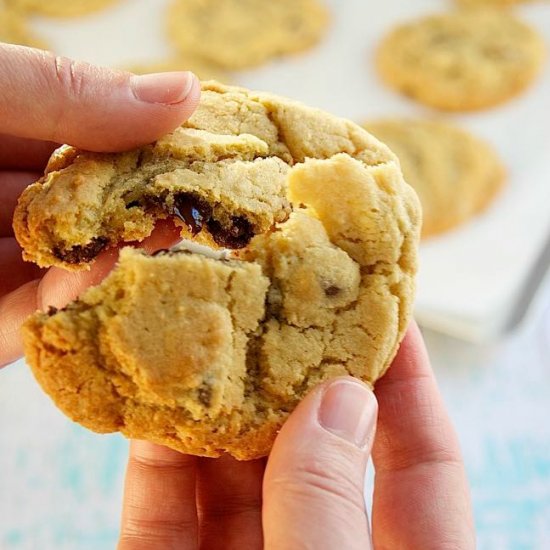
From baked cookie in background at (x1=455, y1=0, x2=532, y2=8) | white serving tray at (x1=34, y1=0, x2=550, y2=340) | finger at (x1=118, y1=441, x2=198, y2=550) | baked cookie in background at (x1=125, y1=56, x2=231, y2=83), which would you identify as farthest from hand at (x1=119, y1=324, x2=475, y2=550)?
baked cookie in background at (x1=455, y1=0, x2=532, y2=8)

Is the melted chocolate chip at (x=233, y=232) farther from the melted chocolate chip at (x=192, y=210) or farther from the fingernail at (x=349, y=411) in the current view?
the fingernail at (x=349, y=411)

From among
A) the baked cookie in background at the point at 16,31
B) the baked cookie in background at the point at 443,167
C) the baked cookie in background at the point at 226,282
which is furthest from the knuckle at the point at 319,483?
the baked cookie in background at the point at 16,31

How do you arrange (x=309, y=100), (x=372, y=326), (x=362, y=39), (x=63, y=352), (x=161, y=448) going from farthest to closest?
1. (x=362, y=39)
2. (x=309, y=100)
3. (x=161, y=448)
4. (x=372, y=326)
5. (x=63, y=352)

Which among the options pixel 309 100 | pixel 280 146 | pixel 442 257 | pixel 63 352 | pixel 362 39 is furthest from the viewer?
pixel 362 39

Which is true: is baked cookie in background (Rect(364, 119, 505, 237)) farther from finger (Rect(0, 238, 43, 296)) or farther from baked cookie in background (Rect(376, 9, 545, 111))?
finger (Rect(0, 238, 43, 296))

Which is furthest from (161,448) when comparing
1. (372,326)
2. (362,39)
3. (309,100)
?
(362,39)

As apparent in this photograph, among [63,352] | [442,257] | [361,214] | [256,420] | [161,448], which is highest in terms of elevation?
[361,214]

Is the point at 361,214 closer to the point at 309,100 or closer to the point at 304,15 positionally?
the point at 309,100

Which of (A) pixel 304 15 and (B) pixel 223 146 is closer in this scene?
(B) pixel 223 146

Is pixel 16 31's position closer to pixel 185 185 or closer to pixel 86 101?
pixel 86 101
